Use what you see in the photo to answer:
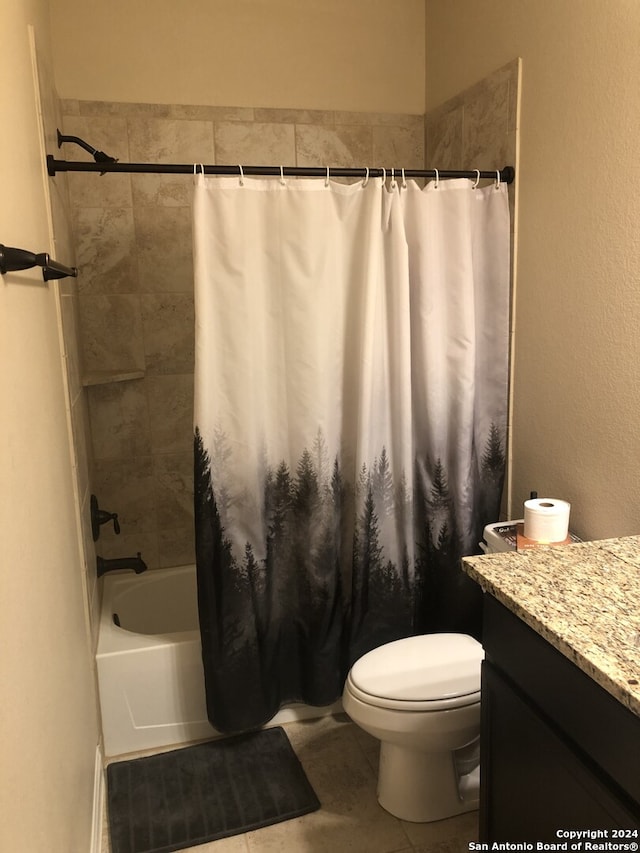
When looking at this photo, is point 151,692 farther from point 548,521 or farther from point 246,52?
point 246,52

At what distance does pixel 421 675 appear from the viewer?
176 centimetres

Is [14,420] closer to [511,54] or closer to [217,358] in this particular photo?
[217,358]

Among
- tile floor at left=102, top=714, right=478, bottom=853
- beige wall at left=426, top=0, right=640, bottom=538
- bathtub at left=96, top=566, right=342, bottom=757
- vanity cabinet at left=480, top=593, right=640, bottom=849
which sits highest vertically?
beige wall at left=426, top=0, right=640, bottom=538

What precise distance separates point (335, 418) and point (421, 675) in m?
0.78

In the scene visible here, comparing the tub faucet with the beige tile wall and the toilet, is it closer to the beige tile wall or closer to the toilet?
the beige tile wall

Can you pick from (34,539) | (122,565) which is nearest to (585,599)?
(34,539)

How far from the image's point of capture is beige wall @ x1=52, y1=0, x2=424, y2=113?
2377 mm

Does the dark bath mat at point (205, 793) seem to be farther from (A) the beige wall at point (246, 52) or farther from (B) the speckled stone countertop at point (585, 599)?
(A) the beige wall at point (246, 52)

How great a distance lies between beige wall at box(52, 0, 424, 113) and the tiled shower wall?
6cm

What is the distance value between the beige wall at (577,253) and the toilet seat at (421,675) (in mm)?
491

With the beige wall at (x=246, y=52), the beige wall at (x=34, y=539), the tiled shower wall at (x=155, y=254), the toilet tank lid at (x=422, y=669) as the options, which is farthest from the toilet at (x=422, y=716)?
the beige wall at (x=246, y=52)

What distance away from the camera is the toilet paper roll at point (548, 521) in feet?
5.70

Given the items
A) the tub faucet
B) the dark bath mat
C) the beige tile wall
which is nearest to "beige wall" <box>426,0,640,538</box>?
the beige tile wall

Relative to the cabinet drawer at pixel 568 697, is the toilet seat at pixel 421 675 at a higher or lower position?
lower
